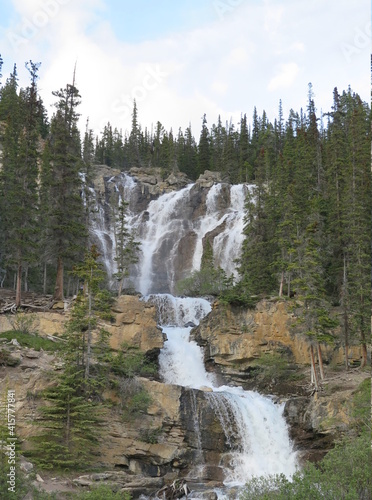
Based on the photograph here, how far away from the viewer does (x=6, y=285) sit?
47.6 m

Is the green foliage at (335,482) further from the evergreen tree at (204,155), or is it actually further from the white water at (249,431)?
the evergreen tree at (204,155)

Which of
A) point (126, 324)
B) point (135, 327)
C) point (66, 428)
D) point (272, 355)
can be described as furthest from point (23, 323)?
point (272, 355)

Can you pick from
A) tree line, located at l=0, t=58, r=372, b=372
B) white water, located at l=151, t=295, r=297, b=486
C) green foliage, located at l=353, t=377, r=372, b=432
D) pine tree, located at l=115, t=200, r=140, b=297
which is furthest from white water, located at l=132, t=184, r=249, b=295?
green foliage, located at l=353, t=377, r=372, b=432

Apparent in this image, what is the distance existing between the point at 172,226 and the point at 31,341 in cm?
3336

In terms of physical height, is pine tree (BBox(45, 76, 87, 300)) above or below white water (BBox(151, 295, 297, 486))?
above

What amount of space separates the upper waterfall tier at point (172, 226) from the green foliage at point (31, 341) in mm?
20085

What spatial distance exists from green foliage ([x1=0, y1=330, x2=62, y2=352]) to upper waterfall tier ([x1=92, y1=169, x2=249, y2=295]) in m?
20.1

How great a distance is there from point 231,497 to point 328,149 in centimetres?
4361

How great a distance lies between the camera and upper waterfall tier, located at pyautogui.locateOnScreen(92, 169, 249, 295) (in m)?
51.4

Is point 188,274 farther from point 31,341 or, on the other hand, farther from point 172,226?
point 31,341

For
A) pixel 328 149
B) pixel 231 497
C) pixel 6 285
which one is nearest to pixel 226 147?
pixel 328 149

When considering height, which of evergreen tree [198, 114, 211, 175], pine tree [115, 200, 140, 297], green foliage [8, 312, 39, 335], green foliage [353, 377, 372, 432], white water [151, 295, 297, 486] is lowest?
white water [151, 295, 297, 486]

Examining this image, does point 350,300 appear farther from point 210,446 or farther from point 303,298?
point 210,446

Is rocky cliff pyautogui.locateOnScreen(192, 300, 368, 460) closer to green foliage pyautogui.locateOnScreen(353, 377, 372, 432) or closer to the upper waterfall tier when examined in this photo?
green foliage pyautogui.locateOnScreen(353, 377, 372, 432)
